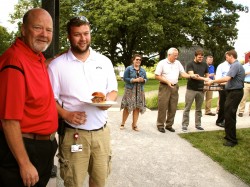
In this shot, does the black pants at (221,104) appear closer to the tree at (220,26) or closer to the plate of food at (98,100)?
the plate of food at (98,100)

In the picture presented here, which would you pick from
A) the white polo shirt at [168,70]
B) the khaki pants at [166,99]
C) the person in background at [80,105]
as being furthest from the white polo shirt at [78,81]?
the khaki pants at [166,99]

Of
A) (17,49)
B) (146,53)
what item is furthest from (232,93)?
(146,53)

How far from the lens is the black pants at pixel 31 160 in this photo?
2.21 m

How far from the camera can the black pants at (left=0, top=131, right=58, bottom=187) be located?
221 cm

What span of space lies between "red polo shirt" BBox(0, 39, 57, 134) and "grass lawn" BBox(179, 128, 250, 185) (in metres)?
3.65

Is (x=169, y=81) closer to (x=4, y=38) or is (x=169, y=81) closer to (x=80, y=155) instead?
(x=80, y=155)

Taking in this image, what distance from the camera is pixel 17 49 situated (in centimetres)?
224

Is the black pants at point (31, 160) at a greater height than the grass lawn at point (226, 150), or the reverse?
the black pants at point (31, 160)

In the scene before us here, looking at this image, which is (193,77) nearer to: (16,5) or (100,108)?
(100,108)

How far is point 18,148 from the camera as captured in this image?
6.92ft

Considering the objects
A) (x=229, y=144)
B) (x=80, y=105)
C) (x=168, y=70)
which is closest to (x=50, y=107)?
(x=80, y=105)

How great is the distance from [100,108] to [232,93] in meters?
4.47

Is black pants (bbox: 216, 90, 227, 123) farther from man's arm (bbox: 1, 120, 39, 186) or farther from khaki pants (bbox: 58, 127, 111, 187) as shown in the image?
man's arm (bbox: 1, 120, 39, 186)

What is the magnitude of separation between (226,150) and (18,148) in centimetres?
512
